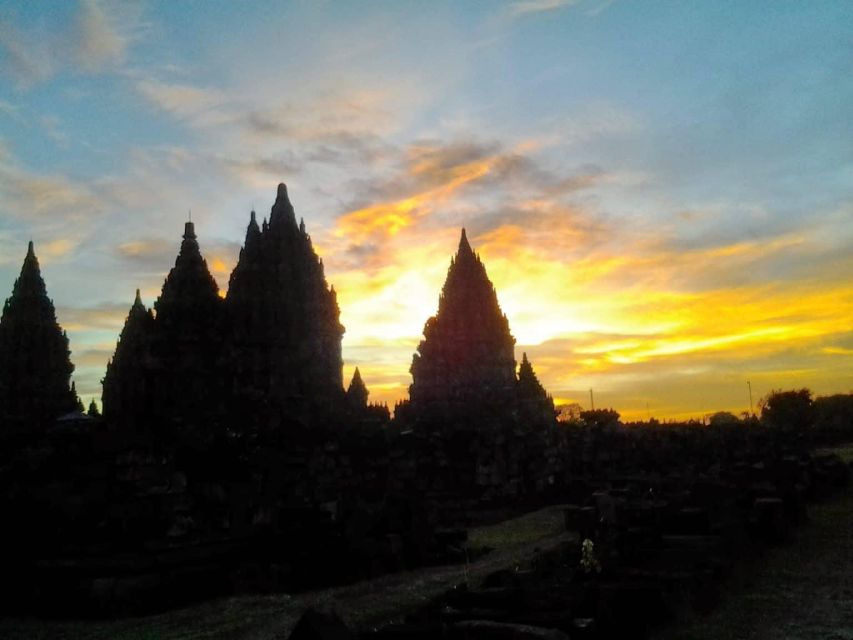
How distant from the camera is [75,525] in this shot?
40.4ft

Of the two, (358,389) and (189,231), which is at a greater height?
(189,231)

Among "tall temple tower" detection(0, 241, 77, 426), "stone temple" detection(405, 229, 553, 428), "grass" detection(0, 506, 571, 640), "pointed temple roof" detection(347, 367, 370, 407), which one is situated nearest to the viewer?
"grass" detection(0, 506, 571, 640)

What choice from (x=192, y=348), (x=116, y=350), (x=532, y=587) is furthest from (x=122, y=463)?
(x=116, y=350)

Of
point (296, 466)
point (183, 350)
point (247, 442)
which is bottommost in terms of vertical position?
point (296, 466)

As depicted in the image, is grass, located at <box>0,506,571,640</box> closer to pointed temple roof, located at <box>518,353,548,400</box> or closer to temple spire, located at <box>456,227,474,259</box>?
temple spire, located at <box>456,227,474,259</box>

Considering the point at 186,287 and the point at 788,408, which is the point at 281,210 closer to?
the point at 186,287

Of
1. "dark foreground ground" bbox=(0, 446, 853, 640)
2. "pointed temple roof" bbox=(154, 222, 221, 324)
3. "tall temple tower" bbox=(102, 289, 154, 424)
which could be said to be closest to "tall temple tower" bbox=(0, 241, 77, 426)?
"tall temple tower" bbox=(102, 289, 154, 424)

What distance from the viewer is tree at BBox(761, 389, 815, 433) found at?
73.2m

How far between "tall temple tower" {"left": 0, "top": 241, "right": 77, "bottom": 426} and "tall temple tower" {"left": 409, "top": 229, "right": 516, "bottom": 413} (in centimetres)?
2320

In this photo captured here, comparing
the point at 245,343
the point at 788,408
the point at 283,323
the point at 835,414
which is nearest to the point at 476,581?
the point at 245,343

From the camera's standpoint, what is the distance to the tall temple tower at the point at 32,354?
42500mm

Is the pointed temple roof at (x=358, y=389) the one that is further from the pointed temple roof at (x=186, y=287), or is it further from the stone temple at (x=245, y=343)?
the pointed temple roof at (x=186, y=287)

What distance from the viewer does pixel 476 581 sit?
11.3 meters

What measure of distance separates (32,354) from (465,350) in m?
28.0
